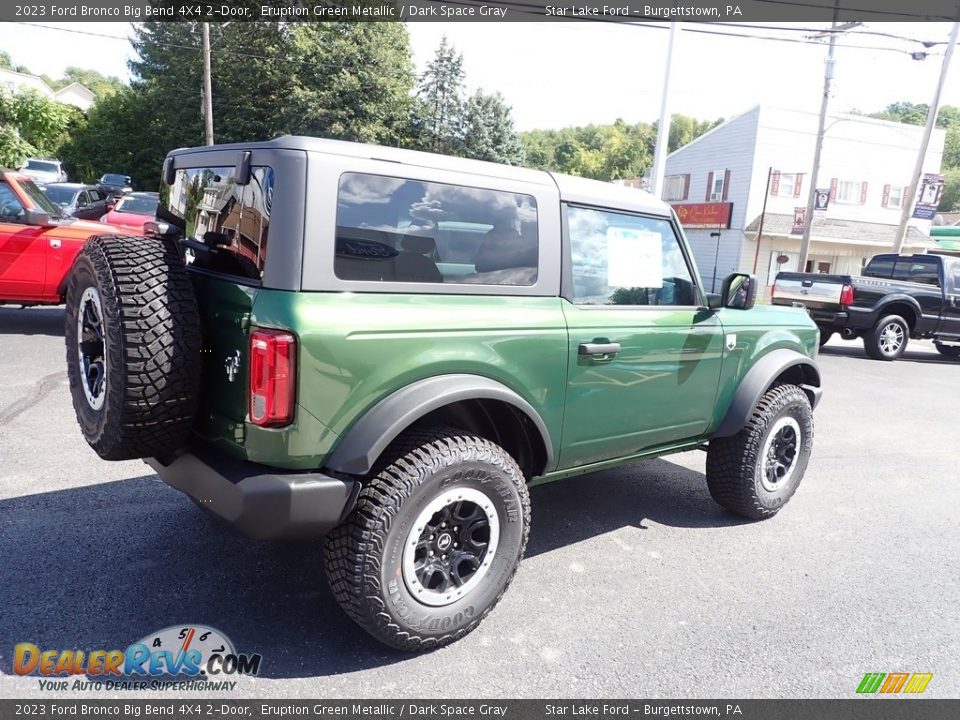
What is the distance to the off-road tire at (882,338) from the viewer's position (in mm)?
12133

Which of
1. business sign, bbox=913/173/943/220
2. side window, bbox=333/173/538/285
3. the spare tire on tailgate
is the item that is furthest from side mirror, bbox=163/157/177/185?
business sign, bbox=913/173/943/220

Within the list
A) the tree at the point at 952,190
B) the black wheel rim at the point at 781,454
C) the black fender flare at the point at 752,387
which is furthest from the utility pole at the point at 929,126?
the tree at the point at 952,190

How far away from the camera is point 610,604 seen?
3262mm

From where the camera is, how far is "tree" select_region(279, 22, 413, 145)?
29.6 metres

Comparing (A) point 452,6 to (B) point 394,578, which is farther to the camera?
(A) point 452,6

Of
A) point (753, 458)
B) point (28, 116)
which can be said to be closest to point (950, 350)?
point (753, 458)

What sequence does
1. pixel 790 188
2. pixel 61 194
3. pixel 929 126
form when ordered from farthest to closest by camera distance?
pixel 790 188
pixel 929 126
pixel 61 194

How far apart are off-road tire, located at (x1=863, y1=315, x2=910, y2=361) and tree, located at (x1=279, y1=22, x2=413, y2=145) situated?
870 inches

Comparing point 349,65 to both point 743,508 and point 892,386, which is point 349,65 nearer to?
point 892,386

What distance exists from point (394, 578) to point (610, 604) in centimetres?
116

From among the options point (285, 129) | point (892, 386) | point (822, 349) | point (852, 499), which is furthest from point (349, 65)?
point (852, 499)

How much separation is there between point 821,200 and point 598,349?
24.5 m

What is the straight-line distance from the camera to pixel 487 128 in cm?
3338

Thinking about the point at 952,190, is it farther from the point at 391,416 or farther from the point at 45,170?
the point at 391,416
